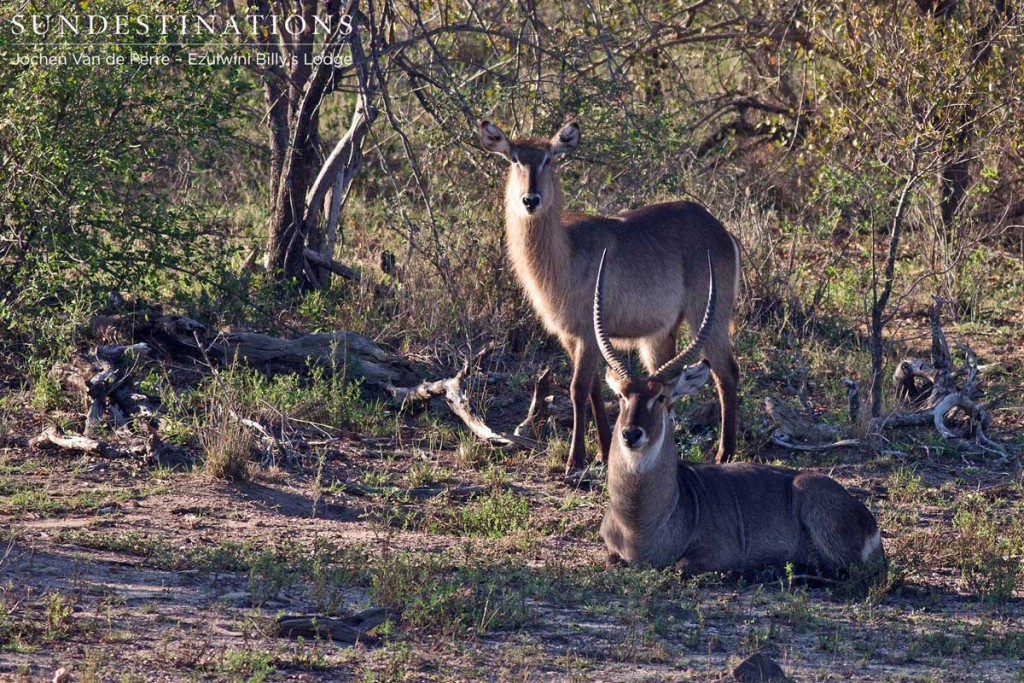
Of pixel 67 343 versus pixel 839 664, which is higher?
pixel 67 343

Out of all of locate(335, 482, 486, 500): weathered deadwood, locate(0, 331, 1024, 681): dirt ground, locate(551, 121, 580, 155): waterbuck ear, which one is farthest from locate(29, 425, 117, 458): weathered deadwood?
locate(551, 121, 580, 155): waterbuck ear

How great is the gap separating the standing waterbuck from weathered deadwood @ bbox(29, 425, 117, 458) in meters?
2.32

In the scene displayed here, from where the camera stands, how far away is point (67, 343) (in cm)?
705

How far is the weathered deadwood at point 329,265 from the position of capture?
8.95 m

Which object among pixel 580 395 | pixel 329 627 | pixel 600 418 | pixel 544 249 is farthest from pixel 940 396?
pixel 329 627

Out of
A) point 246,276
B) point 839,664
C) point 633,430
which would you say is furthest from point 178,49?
point 839,664

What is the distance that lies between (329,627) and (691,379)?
1849 mm

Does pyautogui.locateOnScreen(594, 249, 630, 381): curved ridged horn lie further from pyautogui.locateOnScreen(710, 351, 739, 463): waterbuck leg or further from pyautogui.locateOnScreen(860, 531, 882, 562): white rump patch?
pyautogui.locateOnScreen(710, 351, 739, 463): waterbuck leg

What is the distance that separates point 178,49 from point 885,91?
476cm

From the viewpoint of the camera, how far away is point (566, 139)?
6.89m

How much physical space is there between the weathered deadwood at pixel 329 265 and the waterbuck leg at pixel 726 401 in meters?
2.93

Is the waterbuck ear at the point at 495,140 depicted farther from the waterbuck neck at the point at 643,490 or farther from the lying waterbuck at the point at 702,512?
the waterbuck neck at the point at 643,490

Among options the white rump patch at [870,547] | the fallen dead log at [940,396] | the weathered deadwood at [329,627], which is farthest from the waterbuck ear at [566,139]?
the weathered deadwood at [329,627]

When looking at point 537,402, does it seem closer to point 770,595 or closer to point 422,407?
point 422,407
